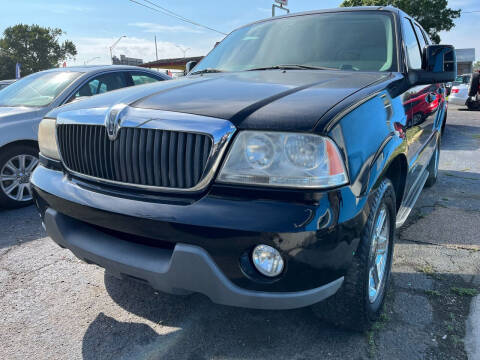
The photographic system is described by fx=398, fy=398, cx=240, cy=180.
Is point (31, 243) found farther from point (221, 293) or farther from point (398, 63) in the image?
point (398, 63)

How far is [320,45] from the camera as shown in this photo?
2.88 metres

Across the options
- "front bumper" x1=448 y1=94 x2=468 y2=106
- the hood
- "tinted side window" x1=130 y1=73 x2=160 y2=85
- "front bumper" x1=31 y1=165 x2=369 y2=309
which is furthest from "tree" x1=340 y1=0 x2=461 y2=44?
"front bumper" x1=31 y1=165 x2=369 y2=309

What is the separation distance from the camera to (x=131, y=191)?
1.80m

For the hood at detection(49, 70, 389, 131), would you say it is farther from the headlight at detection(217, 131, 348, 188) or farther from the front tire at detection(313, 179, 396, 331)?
the front tire at detection(313, 179, 396, 331)

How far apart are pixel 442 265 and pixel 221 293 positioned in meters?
1.95

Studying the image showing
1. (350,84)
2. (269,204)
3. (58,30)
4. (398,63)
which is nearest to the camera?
(269,204)

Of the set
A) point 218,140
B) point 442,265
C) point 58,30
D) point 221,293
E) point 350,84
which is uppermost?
point 58,30

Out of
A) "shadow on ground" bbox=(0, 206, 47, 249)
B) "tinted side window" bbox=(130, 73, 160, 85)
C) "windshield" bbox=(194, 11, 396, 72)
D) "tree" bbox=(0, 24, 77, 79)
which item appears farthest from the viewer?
"tree" bbox=(0, 24, 77, 79)

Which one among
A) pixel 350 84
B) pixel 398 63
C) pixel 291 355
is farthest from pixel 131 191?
pixel 398 63

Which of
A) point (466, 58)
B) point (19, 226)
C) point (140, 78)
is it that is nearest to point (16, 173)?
point (19, 226)

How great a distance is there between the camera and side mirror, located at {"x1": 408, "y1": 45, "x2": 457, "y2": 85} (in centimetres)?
263

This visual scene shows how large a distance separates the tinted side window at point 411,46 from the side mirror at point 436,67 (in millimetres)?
93

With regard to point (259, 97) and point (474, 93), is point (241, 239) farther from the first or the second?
point (474, 93)

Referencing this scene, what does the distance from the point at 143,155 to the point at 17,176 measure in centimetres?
327
